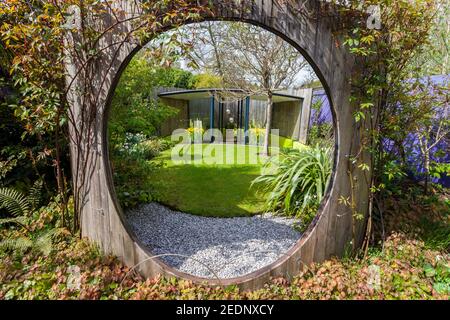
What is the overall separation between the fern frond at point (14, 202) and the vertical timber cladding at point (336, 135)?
74 cm

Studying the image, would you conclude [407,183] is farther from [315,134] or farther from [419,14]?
[315,134]

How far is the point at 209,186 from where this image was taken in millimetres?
5137

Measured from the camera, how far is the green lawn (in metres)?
4.24

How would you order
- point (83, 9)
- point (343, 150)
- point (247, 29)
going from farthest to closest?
point (247, 29) → point (343, 150) → point (83, 9)

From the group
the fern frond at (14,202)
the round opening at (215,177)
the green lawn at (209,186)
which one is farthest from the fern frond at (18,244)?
the green lawn at (209,186)

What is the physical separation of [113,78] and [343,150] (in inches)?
81.4

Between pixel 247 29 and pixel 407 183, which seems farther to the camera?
pixel 247 29

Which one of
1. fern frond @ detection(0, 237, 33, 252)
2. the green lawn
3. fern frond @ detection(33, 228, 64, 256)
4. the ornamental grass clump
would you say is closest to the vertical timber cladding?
fern frond @ detection(33, 228, 64, 256)

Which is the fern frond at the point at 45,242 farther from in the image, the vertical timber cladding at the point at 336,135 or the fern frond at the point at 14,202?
the fern frond at the point at 14,202

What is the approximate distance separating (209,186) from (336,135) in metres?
3.28

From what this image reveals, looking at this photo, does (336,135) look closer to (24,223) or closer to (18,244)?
(18,244)

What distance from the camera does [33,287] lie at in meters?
1.95

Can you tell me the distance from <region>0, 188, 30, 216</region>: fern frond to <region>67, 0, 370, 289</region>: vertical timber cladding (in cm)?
74
